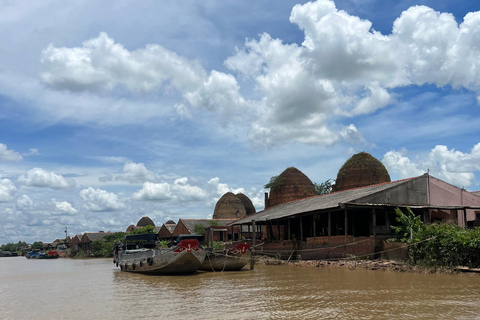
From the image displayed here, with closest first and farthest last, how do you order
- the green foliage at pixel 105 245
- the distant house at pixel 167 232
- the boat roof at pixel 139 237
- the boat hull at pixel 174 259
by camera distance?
1. the boat hull at pixel 174 259
2. the boat roof at pixel 139 237
3. the distant house at pixel 167 232
4. the green foliage at pixel 105 245

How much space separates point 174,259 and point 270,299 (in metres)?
8.77

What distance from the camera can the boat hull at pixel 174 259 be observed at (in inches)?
797

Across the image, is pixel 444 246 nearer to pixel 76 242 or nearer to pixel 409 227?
pixel 409 227

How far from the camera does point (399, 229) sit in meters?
19.8

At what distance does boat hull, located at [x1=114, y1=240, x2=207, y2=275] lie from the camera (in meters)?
20.2

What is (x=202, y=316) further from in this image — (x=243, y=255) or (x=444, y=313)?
(x=243, y=255)

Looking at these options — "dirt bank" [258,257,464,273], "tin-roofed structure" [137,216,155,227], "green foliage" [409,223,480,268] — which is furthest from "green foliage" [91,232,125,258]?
"green foliage" [409,223,480,268]

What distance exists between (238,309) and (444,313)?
4898mm

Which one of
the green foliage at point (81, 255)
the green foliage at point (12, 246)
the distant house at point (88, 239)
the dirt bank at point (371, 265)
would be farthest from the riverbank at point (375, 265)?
the green foliage at point (12, 246)

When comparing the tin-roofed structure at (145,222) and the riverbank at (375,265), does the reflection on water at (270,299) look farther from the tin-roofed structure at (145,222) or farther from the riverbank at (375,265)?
the tin-roofed structure at (145,222)

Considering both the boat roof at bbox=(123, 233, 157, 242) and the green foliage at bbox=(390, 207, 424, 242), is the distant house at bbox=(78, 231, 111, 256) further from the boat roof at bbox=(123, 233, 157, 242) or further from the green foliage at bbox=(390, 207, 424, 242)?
the green foliage at bbox=(390, 207, 424, 242)

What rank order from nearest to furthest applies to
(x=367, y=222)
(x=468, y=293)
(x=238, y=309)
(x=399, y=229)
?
(x=238, y=309), (x=468, y=293), (x=399, y=229), (x=367, y=222)

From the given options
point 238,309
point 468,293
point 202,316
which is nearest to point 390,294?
point 468,293

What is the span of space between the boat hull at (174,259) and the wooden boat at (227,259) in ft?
2.76
